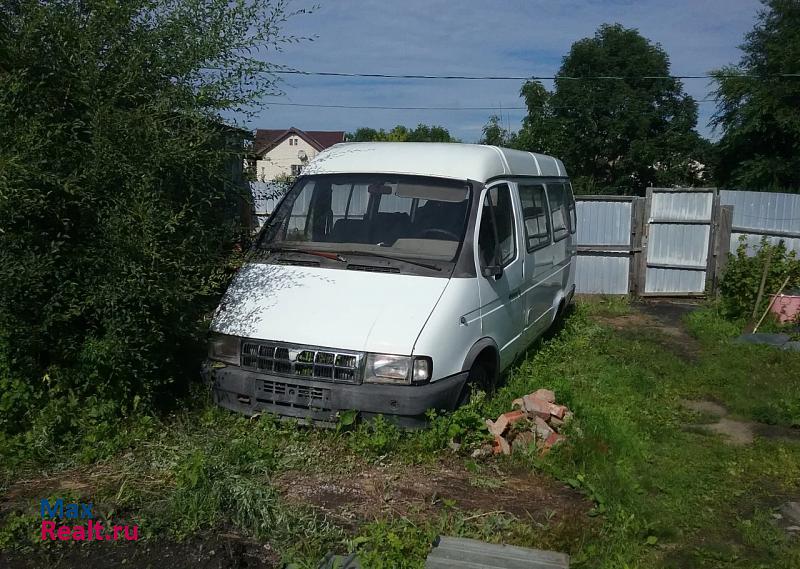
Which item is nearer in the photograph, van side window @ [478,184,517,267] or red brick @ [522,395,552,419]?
red brick @ [522,395,552,419]

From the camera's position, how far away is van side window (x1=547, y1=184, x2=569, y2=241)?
8383 millimetres

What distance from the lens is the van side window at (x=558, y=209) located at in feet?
27.5

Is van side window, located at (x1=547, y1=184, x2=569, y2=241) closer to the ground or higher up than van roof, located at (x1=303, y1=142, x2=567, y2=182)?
closer to the ground

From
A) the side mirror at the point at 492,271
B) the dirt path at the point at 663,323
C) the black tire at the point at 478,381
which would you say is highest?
the side mirror at the point at 492,271

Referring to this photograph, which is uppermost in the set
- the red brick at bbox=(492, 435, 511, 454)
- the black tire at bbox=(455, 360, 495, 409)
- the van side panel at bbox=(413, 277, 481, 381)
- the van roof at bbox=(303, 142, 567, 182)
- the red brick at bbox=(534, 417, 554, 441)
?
the van roof at bbox=(303, 142, 567, 182)

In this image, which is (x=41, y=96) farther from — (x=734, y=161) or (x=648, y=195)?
(x=734, y=161)

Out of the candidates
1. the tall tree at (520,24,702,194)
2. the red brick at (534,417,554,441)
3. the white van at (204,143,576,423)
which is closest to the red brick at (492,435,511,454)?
the red brick at (534,417,554,441)

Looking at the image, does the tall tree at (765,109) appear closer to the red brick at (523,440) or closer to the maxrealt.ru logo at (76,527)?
the red brick at (523,440)

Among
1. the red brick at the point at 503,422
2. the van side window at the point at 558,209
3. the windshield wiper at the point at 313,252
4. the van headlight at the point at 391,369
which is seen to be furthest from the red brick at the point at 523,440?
the van side window at the point at 558,209

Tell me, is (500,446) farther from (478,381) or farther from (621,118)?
(621,118)

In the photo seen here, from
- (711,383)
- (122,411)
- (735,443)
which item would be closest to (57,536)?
(122,411)

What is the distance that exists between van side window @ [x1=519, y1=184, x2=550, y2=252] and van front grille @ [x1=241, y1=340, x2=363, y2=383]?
112 inches

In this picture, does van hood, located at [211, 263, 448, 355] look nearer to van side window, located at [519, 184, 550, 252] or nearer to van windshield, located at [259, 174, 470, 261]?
van windshield, located at [259, 174, 470, 261]

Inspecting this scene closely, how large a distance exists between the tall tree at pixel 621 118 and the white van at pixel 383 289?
2869cm
